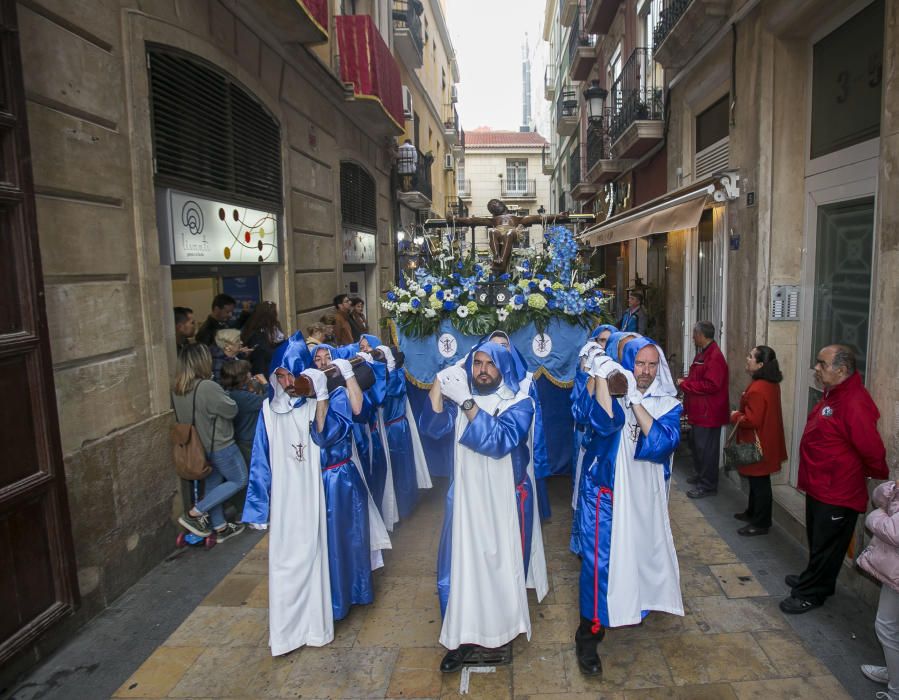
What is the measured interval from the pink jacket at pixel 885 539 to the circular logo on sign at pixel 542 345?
127 inches

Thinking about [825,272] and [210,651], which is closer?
[210,651]

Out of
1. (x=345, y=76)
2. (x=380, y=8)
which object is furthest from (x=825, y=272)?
(x=380, y=8)

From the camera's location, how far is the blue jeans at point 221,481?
5250 millimetres

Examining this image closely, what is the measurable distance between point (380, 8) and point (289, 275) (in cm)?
860

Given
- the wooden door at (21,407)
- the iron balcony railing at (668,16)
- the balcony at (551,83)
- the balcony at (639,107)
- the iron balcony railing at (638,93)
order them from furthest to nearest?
1. the balcony at (551,83)
2. the iron balcony railing at (638,93)
3. the balcony at (639,107)
4. the iron balcony railing at (668,16)
5. the wooden door at (21,407)

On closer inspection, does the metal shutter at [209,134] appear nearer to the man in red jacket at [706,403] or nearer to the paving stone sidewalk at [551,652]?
the paving stone sidewalk at [551,652]

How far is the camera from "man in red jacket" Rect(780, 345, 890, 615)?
362 centimetres

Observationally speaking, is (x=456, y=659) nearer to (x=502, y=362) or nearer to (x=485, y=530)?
(x=485, y=530)

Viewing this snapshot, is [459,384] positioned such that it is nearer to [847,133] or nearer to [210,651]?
[210,651]

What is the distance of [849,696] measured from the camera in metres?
3.24

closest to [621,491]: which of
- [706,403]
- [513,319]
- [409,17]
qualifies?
[513,319]

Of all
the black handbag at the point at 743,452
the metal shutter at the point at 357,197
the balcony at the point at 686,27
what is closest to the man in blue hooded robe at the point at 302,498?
the black handbag at the point at 743,452

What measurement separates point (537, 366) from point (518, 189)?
32.9 metres

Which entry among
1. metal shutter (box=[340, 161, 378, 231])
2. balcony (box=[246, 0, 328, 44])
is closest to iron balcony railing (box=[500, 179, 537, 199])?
metal shutter (box=[340, 161, 378, 231])
